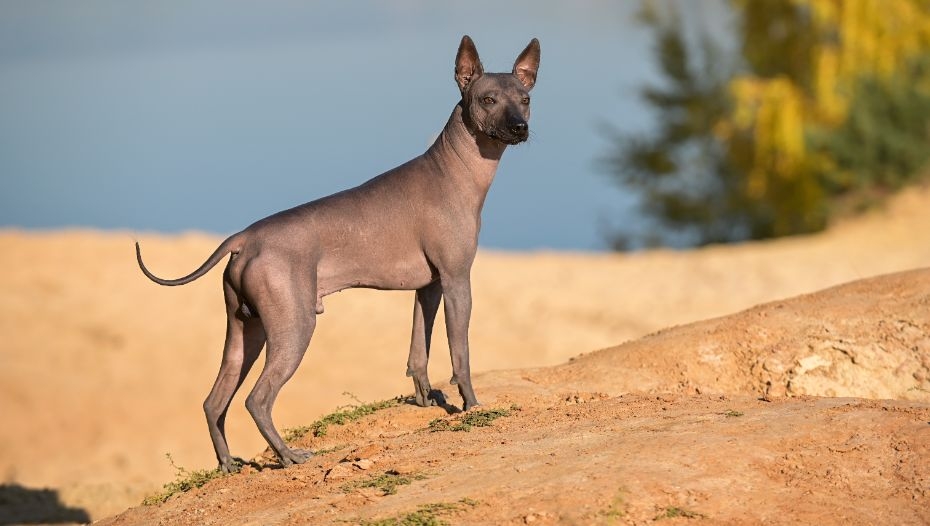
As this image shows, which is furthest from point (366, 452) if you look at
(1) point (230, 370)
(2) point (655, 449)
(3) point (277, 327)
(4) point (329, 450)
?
(2) point (655, 449)

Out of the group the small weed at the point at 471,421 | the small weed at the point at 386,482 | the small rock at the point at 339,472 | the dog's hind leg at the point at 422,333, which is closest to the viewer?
the small weed at the point at 386,482

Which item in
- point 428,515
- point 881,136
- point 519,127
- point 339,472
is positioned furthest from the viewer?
point 881,136

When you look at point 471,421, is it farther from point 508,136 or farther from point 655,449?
point 508,136

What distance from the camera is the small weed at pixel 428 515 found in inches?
250

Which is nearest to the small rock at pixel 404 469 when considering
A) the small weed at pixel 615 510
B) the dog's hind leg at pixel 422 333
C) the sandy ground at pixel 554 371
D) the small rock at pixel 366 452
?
the sandy ground at pixel 554 371

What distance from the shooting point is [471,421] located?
8.50 m

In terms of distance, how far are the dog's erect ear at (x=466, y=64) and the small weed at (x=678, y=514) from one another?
3.82 m

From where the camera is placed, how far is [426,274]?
8883 mm

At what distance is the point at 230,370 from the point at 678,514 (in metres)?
3.59

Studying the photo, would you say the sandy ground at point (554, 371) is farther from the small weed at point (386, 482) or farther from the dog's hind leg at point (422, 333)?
the dog's hind leg at point (422, 333)

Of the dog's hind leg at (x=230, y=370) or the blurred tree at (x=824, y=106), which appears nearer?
the dog's hind leg at (x=230, y=370)

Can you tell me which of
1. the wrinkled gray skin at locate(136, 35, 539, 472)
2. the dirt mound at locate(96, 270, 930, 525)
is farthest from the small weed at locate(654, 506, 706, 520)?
the wrinkled gray skin at locate(136, 35, 539, 472)

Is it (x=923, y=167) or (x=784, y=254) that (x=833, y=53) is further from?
(x=784, y=254)

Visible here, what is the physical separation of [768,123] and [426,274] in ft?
75.0
